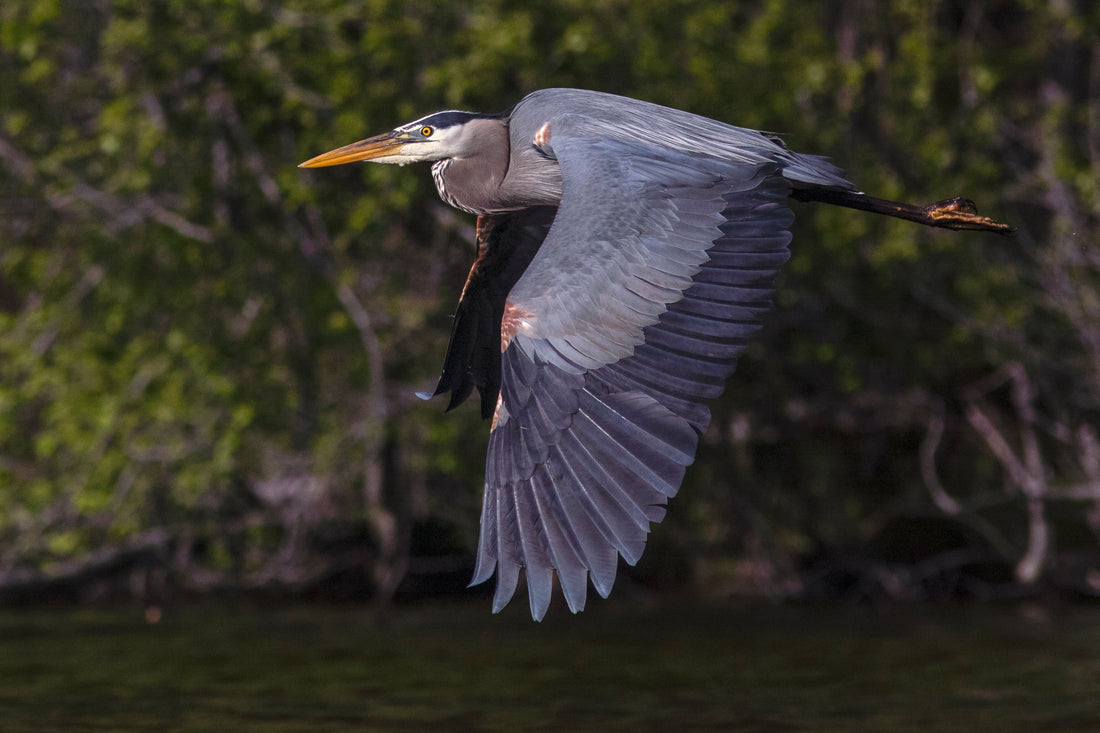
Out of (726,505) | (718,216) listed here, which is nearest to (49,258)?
(726,505)

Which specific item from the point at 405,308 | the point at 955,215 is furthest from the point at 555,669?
the point at 405,308

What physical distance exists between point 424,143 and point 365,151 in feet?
0.91

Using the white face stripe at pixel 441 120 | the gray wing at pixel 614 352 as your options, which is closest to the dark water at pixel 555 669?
the gray wing at pixel 614 352

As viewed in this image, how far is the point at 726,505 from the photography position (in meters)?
10.9

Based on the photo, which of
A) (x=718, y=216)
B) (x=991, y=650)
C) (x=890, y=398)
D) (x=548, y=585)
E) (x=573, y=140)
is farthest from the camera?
(x=890, y=398)

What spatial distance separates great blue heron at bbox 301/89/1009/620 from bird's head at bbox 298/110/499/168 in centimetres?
37

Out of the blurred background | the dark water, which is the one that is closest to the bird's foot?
the dark water

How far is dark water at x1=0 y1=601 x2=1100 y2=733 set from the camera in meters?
6.16

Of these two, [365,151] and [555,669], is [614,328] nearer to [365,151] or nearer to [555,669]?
[365,151]

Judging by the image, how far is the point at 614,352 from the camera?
4289 mm

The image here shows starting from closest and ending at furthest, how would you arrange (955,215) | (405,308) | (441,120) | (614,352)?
(614,352) → (441,120) → (955,215) → (405,308)

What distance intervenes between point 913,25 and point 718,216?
6905 millimetres

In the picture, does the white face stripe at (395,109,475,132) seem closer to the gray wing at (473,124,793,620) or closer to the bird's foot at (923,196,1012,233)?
the gray wing at (473,124,793,620)

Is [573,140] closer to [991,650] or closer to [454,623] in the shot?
[991,650]
